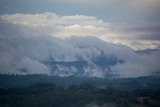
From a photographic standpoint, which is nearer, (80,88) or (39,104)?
(39,104)

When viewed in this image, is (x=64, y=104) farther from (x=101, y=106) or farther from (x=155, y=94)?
(x=155, y=94)

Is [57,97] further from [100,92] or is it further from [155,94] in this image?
[155,94]

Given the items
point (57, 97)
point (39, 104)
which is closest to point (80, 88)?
point (57, 97)

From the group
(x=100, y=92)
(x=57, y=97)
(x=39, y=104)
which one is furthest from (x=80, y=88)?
(x=39, y=104)

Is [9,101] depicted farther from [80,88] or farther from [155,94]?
[155,94]

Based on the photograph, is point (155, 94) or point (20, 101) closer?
point (20, 101)

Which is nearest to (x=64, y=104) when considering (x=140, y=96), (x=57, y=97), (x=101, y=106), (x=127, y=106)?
(x=57, y=97)

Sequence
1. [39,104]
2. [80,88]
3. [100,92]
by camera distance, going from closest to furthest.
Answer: [39,104], [100,92], [80,88]

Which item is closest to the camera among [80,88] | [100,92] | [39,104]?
[39,104]
